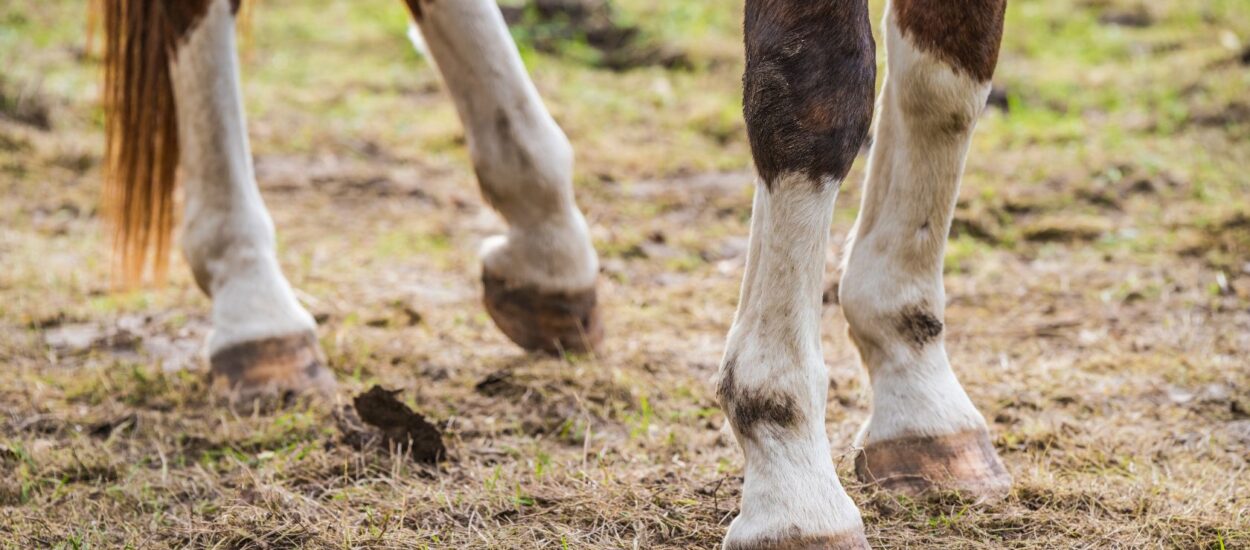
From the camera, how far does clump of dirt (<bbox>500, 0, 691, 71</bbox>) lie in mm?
6352

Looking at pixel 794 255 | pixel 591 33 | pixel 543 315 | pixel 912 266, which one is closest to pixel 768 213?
pixel 794 255

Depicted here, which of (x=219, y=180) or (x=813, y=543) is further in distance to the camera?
(x=219, y=180)

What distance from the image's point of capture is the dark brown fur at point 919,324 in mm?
1976

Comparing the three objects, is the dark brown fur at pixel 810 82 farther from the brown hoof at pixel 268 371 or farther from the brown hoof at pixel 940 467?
the brown hoof at pixel 268 371

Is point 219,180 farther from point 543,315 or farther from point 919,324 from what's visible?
point 919,324

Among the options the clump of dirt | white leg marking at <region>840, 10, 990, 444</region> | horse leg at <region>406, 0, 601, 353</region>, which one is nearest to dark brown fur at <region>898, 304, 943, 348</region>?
white leg marking at <region>840, 10, 990, 444</region>

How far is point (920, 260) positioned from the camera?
6.52 feet

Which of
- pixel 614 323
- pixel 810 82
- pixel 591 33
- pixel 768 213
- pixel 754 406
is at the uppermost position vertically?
pixel 591 33

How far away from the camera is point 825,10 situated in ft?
5.35

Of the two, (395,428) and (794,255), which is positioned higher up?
(794,255)

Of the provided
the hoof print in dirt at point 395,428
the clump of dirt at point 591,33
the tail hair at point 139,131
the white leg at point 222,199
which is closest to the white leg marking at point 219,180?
the white leg at point 222,199

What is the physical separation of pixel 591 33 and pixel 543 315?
4.16 metres

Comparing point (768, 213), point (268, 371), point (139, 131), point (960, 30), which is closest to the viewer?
point (768, 213)

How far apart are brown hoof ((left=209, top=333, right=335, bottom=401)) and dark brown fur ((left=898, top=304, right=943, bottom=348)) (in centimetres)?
129
